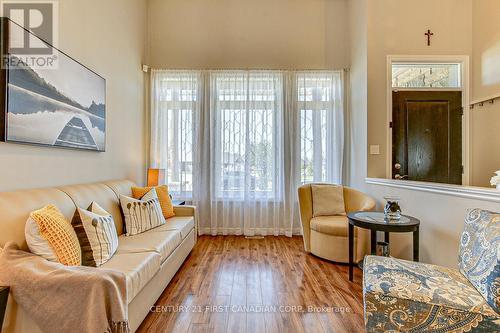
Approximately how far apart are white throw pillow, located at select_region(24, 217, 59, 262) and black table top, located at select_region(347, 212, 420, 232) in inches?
91.8

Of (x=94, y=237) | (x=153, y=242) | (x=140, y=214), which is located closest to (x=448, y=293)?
(x=153, y=242)

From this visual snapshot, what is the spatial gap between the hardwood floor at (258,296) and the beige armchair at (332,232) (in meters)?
0.13

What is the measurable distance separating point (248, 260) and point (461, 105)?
3569 mm

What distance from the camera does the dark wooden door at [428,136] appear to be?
10.7ft

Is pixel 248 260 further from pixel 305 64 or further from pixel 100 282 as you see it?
pixel 305 64

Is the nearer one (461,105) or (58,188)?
(58,188)

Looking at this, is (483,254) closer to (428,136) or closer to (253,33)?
(428,136)

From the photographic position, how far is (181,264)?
8.75 ft

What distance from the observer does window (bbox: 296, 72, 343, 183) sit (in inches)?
151

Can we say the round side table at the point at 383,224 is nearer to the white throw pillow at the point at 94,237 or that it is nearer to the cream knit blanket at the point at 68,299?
the cream knit blanket at the point at 68,299

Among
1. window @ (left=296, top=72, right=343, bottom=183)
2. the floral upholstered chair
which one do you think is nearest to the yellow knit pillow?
the floral upholstered chair

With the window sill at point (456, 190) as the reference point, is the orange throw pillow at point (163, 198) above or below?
below

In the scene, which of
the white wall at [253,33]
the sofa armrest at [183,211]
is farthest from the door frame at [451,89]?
the sofa armrest at [183,211]

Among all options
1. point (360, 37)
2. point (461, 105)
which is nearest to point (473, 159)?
point (461, 105)
